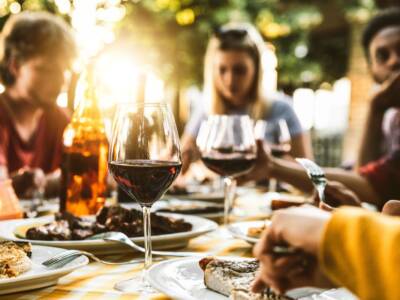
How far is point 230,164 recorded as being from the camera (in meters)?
1.47

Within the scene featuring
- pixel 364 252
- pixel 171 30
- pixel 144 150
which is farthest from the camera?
pixel 171 30

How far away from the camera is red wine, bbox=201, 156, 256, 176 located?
1.47 m

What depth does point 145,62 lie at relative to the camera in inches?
236

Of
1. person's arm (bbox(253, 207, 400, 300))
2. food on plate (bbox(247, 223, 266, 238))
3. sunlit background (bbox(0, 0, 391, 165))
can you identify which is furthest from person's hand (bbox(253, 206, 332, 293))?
sunlit background (bbox(0, 0, 391, 165))

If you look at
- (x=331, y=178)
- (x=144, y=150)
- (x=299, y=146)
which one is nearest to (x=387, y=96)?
(x=331, y=178)

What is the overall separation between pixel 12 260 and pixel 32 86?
78.5 inches

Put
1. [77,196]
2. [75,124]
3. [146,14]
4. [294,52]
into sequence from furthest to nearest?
[294,52], [146,14], [75,124], [77,196]

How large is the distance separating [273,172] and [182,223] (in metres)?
1.03

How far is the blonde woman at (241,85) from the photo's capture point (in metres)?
3.42

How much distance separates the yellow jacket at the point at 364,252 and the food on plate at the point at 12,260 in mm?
495

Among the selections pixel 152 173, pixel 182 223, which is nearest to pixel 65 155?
pixel 182 223

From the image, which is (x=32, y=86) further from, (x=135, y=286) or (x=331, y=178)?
(x=135, y=286)

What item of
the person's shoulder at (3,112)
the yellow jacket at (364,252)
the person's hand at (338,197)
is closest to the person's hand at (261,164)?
the person's hand at (338,197)

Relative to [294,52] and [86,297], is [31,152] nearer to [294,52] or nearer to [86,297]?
[86,297]
